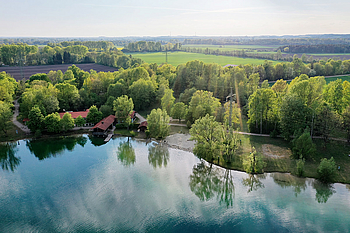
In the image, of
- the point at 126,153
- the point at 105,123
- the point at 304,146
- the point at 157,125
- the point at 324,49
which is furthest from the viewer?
the point at 324,49

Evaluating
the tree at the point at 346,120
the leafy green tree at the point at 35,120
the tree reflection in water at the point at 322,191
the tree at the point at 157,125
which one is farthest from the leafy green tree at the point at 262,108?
the leafy green tree at the point at 35,120

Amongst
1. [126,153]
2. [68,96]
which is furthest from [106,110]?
[126,153]

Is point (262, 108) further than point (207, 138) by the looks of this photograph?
Yes

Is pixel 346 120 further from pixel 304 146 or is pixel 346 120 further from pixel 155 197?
pixel 155 197

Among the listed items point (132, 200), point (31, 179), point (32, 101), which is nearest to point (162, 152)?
point (132, 200)

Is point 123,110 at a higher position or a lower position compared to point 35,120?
higher

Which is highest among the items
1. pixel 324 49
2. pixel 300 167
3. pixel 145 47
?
pixel 145 47

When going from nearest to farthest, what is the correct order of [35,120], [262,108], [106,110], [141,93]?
[262,108]
[35,120]
[106,110]
[141,93]
